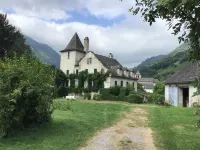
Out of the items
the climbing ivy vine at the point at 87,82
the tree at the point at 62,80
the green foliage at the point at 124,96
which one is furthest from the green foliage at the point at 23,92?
the tree at the point at 62,80

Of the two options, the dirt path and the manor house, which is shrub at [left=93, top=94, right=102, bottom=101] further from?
the dirt path

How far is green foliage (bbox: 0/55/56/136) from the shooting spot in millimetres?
10641

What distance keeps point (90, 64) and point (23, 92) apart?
1479 inches

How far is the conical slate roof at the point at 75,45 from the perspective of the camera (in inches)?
2065

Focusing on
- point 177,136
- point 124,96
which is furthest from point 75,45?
point 177,136

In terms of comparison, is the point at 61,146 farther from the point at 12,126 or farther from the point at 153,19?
the point at 153,19

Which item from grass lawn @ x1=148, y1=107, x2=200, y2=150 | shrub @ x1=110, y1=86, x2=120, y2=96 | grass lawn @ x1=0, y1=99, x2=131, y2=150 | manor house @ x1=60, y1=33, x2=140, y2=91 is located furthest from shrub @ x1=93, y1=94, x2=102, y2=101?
grass lawn @ x1=0, y1=99, x2=131, y2=150

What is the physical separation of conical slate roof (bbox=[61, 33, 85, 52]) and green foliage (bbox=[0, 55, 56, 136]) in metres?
39.4

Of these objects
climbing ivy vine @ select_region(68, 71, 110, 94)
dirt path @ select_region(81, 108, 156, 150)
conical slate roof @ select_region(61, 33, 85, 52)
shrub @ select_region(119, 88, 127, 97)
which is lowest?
dirt path @ select_region(81, 108, 156, 150)

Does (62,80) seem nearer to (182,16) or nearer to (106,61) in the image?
(106,61)

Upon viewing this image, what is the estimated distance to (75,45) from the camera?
52.7m

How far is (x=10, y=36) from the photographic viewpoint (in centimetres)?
3784

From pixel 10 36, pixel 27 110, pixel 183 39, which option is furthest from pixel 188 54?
pixel 10 36

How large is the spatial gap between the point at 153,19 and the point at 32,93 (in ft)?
25.4
